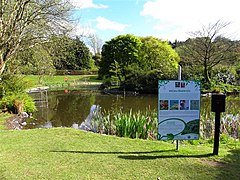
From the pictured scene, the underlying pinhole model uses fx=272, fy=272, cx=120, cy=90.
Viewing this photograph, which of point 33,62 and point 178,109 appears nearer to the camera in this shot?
point 178,109

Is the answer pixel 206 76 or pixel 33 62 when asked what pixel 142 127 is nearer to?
pixel 33 62

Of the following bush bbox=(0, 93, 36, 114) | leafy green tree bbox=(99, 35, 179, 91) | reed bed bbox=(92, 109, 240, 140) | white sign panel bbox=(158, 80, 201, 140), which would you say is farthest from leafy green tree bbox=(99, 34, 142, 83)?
white sign panel bbox=(158, 80, 201, 140)

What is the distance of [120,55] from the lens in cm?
2811

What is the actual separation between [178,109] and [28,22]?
24.3ft

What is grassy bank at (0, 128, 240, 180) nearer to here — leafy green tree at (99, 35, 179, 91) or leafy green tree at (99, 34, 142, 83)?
leafy green tree at (99, 35, 179, 91)

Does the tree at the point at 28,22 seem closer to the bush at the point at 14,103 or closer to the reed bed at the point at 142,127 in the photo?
the bush at the point at 14,103

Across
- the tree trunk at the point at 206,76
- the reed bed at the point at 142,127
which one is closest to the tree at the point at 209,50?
the tree trunk at the point at 206,76

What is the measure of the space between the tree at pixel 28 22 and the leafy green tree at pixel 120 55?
1633 cm

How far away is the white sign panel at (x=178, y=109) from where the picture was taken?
14.0ft

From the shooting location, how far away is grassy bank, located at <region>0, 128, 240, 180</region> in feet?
11.3

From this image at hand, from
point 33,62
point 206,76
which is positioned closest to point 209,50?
point 206,76

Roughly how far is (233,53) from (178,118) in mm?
20216

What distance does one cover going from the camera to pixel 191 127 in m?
4.37

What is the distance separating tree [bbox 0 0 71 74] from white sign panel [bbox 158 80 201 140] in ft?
22.4
